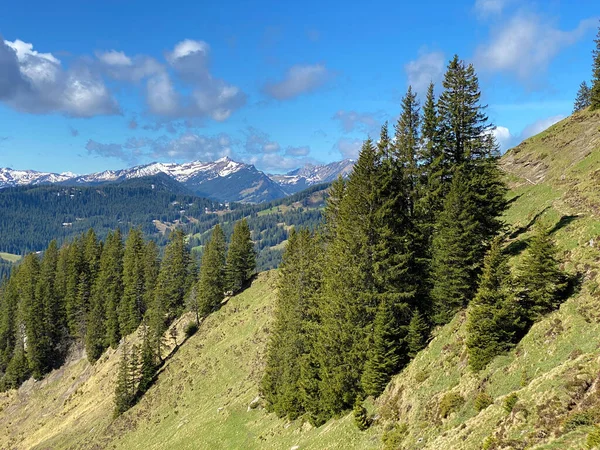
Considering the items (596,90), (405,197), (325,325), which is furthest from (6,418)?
(596,90)

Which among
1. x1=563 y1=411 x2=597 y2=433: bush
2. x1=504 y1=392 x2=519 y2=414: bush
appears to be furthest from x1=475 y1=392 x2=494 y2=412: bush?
x1=563 y1=411 x2=597 y2=433: bush

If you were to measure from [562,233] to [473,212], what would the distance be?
21.8 feet

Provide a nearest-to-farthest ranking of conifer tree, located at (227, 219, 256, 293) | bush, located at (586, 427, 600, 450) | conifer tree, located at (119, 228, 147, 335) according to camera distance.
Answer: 1. bush, located at (586, 427, 600, 450)
2. conifer tree, located at (227, 219, 256, 293)
3. conifer tree, located at (119, 228, 147, 335)

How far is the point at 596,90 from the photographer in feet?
197

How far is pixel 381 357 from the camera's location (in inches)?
1142

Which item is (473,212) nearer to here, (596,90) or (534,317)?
(534,317)

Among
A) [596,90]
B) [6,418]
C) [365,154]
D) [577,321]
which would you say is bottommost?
[6,418]

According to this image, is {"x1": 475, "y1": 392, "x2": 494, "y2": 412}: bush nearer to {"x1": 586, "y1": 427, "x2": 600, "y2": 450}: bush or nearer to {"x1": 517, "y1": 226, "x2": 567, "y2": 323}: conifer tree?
{"x1": 517, "y1": 226, "x2": 567, "y2": 323}: conifer tree

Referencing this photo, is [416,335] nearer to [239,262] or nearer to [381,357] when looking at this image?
[381,357]

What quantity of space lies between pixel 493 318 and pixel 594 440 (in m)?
10.9

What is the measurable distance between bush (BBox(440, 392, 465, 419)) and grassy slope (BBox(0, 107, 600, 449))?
383 millimetres

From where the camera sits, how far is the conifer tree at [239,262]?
81.4 m

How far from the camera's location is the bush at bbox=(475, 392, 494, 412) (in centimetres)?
1993

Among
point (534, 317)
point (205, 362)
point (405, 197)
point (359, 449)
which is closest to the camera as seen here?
point (534, 317)
